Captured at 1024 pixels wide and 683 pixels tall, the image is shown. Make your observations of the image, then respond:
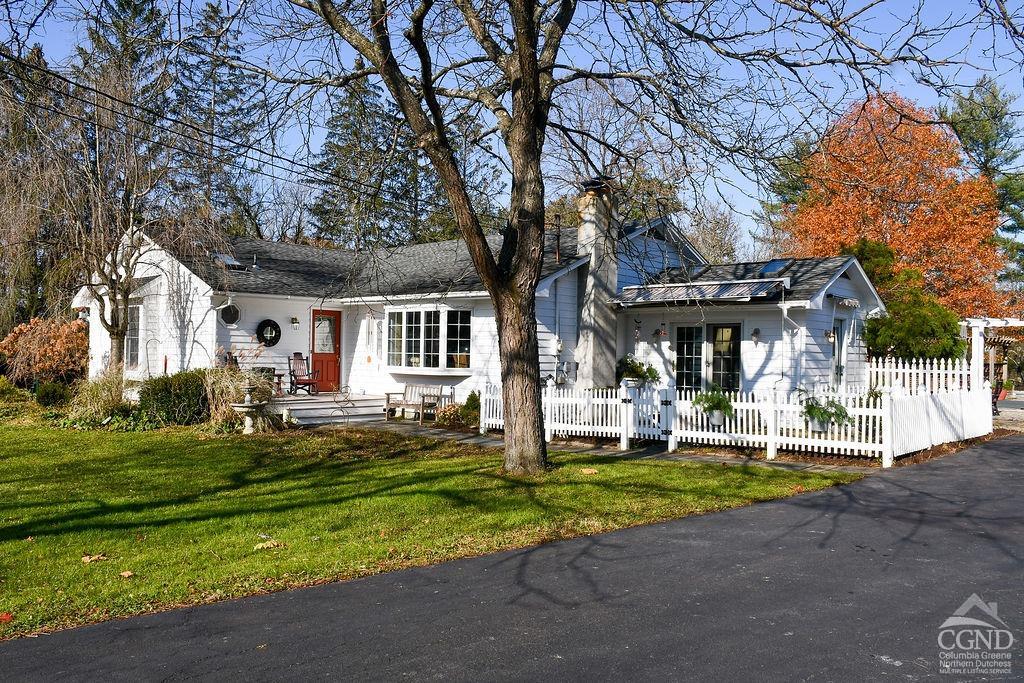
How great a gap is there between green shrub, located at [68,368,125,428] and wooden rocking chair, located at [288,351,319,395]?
4134 mm

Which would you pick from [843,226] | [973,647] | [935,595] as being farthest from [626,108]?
[843,226]

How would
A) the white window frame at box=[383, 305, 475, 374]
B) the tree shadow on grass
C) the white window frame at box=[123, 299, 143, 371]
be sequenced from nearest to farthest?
1. the tree shadow on grass
2. the white window frame at box=[383, 305, 475, 374]
3. the white window frame at box=[123, 299, 143, 371]

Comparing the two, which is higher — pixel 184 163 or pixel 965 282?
pixel 184 163

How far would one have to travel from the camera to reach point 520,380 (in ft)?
38.2

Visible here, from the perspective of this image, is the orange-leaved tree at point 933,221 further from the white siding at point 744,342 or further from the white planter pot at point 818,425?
the white planter pot at point 818,425

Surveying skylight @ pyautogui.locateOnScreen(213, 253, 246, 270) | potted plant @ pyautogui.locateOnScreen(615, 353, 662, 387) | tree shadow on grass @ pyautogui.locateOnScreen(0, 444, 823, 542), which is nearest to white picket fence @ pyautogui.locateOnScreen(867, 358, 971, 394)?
tree shadow on grass @ pyautogui.locateOnScreen(0, 444, 823, 542)

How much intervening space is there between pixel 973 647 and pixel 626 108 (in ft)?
28.0

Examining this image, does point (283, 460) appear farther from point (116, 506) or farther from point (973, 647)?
point (973, 647)

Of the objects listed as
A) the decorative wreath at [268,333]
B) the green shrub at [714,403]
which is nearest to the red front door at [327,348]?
the decorative wreath at [268,333]

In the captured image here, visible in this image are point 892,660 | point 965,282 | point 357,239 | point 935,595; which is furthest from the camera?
point 965,282

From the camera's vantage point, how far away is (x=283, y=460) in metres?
13.0

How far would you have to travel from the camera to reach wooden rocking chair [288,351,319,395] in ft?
68.0

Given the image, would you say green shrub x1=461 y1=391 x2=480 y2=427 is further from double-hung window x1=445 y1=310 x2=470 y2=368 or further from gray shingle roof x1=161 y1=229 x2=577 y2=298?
gray shingle roof x1=161 y1=229 x2=577 y2=298

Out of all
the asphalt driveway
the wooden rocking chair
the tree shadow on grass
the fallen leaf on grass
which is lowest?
the asphalt driveway
